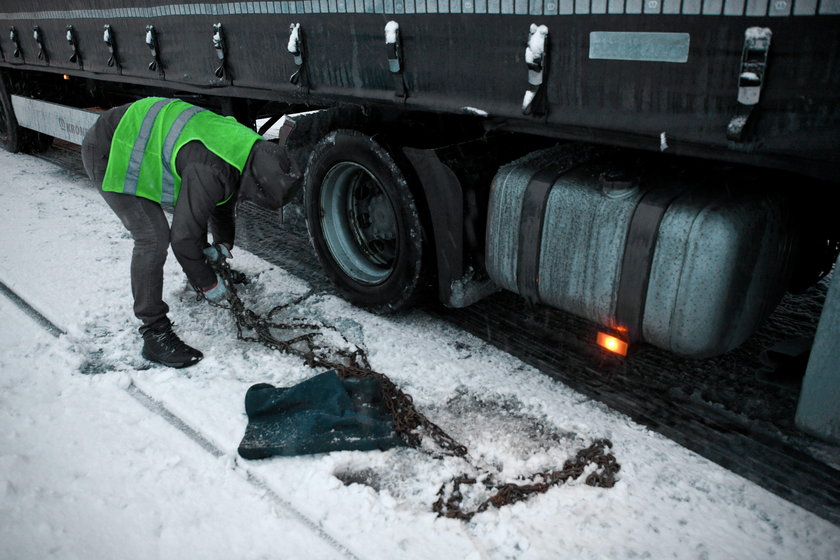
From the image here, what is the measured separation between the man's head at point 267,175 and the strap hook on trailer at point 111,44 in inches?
110

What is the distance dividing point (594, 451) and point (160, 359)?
7.69 ft

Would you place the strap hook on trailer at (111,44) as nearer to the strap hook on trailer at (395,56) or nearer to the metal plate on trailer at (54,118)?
the metal plate on trailer at (54,118)

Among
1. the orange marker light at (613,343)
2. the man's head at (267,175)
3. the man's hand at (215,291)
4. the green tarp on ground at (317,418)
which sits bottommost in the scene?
the green tarp on ground at (317,418)

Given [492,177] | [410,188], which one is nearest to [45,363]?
[410,188]

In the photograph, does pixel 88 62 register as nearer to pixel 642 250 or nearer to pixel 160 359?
pixel 160 359

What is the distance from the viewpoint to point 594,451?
2686 mm

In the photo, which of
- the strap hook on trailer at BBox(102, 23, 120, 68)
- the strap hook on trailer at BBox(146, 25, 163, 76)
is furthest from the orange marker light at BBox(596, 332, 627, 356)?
the strap hook on trailer at BBox(102, 23, 120, 68)

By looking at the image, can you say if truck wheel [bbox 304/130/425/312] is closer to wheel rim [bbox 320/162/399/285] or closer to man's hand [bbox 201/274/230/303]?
wheel rim [bbox 320/162/399/285]

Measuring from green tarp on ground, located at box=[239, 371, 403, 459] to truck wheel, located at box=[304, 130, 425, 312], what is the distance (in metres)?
0.82

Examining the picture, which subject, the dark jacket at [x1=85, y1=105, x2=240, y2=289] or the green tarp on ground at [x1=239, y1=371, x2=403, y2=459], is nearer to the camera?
the green tarp on ground at [x1=239, y1=371, x2=403, y2=459]

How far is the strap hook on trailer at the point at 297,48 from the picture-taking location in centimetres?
344

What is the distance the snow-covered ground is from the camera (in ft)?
7.44

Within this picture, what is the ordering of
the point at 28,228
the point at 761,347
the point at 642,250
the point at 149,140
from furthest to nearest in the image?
1. the point at 28,228
2. the point at 761,347
3. the point at 149,140
4. the point at 642,250

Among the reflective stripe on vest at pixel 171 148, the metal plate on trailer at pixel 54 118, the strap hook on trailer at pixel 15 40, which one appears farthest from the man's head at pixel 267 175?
the strap hook on trailer at pixel 15 40
